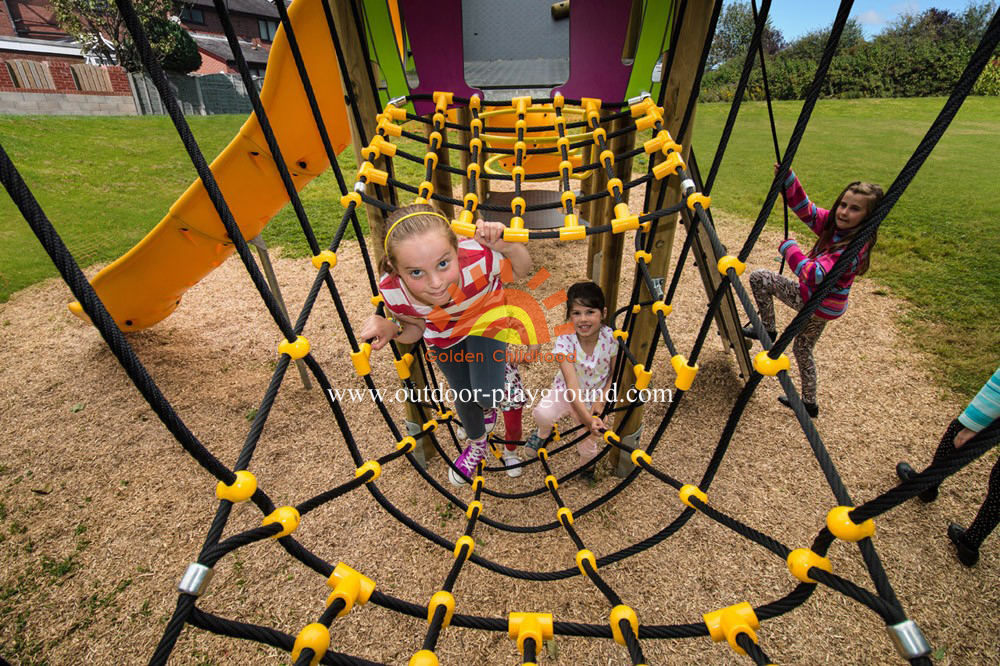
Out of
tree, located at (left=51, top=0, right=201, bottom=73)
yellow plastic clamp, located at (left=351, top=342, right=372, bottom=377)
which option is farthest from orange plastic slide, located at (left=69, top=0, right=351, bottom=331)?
tree, located at (left=51, top=0, right=201, bottom=73)

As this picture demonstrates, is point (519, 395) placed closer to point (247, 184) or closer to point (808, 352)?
point (808, 352)

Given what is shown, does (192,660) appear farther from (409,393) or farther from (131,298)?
(131,298)

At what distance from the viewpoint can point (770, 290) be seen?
2545mm

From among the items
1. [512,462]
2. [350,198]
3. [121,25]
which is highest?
[121,25]

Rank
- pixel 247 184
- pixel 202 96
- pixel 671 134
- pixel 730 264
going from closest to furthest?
pixel 730 264, pixel 671 134, pixel 247 184, pixel 202 96

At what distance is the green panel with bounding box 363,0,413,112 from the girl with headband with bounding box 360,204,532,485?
0.83 m

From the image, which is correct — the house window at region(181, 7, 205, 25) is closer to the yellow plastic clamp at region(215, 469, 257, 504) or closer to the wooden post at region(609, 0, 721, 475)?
the wooden post at region(609, 0, 721, 475)

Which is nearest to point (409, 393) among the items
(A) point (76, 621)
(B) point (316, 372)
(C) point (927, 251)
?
(B) point (316, 372)

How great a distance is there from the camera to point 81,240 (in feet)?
15.6

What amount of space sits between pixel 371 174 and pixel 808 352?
90.6 inches

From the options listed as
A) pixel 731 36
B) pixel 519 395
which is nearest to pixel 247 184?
pixel 519 395

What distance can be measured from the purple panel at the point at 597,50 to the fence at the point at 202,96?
14.3 m

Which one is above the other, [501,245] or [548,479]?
[501,245]

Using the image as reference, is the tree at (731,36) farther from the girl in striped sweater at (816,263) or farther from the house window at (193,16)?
the girl in striped sweater at (816,263)
